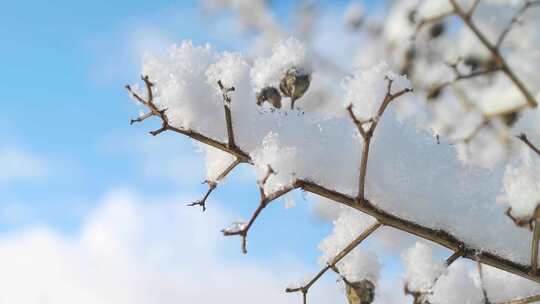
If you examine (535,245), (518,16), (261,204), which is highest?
(518,16)

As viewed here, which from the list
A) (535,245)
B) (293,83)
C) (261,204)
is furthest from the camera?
(293,83)

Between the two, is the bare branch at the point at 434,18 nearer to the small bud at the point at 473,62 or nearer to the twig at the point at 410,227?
the small bud at the point at 473,62

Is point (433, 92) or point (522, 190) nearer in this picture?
point (522, 190)

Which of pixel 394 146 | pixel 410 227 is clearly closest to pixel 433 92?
pixel 394 146

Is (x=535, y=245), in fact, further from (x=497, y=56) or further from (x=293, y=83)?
(x=293, y=83)

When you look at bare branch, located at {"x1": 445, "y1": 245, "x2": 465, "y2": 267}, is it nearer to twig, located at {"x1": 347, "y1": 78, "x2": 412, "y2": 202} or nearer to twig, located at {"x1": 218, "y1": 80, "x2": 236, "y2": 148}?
twig, located at {"x1": 347, "y1": 78, "x2": 412, "y2": 202}

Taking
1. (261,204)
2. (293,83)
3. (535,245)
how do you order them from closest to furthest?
(535,245)
(261,204)
(293,83)

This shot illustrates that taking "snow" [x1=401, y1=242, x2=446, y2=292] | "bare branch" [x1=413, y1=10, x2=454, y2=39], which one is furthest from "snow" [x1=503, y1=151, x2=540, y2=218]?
"bare branch" [x1=413, y1=10, x2=454, y2=39]
